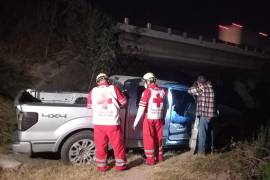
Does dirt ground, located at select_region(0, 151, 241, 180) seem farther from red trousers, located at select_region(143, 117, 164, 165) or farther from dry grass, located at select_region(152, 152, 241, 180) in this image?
red trousers, located at select_region(143, 117, 164, 165)

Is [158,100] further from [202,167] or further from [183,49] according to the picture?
[183,49]

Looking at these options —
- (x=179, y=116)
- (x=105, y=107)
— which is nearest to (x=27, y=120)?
(x=105, y=107)

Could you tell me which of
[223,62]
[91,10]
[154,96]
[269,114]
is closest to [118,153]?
[154,96]

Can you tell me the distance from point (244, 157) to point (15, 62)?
41.0 feet

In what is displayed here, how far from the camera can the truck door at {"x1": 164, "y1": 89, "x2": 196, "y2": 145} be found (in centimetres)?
865

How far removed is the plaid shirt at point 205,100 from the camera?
28.1 ft

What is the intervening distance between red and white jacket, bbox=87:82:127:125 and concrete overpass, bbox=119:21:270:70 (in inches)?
550

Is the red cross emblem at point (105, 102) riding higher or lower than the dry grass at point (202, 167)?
higher

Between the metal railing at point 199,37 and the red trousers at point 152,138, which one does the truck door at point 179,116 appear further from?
the metal railing at point 199,37

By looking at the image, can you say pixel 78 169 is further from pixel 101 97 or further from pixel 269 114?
pixel 269 114

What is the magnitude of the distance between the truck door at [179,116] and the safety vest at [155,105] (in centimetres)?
69

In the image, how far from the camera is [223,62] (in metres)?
29.6

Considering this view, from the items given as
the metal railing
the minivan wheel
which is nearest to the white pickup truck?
the minivan wheel

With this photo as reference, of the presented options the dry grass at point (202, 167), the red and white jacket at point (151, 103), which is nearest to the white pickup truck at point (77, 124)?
the red and white jacket at point (151, 103)
